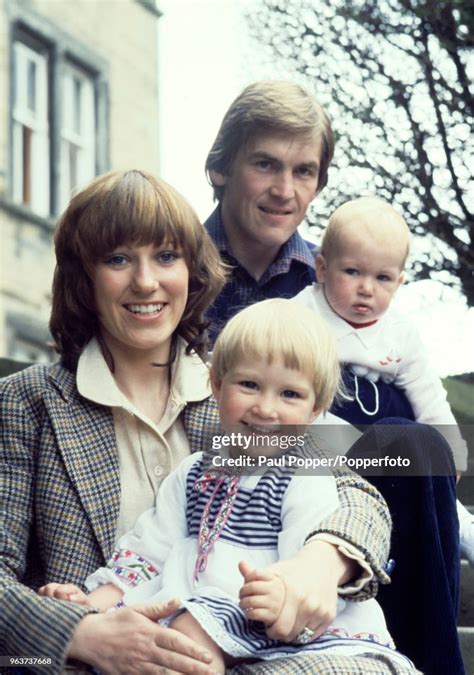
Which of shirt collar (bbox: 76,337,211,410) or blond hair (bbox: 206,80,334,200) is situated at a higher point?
blond hair (bbox: 206,80,334,200)

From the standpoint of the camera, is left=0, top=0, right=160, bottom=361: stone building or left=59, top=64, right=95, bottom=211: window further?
left=59, top=64, right=95, bottom=211: window

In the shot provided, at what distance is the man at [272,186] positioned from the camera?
287 centimetres

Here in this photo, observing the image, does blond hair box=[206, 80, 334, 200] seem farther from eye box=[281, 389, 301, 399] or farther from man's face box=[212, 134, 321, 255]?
eye box=[281, 389, 301, 399]

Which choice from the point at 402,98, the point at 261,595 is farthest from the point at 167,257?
the point at 402,98

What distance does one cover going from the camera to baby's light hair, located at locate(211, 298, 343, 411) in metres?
1.88

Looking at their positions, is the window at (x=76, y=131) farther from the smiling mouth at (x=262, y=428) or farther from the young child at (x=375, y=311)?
the smiling mouth at (x=262, y=428)

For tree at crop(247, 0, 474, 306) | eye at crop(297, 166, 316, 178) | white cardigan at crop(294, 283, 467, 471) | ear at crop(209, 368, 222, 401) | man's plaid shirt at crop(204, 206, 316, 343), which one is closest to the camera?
ear at crop(209, 368, 222, 401)

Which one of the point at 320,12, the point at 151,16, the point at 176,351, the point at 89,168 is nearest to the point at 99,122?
the point at 89,168

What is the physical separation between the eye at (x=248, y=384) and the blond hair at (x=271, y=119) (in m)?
1.13

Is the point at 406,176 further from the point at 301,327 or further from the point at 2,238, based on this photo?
the point at 2,238

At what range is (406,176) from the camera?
547 cm

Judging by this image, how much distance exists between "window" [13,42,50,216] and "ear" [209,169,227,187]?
8681 mm

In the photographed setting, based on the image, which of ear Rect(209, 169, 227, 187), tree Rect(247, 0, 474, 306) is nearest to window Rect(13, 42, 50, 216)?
tree Rect(247, 0, 474, 306)

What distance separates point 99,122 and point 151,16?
1.65 metres
